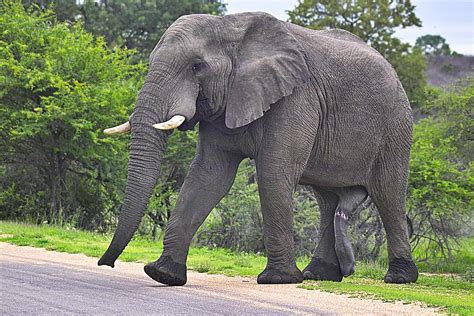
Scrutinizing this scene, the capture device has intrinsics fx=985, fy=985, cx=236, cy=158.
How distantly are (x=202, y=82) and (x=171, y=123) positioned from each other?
3.04 ft

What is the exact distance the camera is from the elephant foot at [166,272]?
34.8 feet

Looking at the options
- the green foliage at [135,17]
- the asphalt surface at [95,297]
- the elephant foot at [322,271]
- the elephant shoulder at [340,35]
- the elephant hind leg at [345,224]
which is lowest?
the asphalt surface at [95,297]

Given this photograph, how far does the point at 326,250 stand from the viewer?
1274 cm

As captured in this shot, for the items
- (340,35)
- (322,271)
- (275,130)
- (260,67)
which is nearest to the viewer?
(275,130)

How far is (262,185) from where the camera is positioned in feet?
36.3

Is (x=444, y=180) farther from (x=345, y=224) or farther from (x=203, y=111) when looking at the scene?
(x=203, y=111)

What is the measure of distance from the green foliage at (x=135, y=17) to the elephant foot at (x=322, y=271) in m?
27.6

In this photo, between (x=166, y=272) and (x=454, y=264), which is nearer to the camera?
(x=166, y=272)

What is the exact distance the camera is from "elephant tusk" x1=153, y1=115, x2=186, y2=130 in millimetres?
10000

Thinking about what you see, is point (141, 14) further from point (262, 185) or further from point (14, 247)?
point (262, 185)

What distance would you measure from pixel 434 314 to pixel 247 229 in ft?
36.8

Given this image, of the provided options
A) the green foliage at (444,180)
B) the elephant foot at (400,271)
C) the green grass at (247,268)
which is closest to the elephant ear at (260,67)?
the green grass at (247,268)

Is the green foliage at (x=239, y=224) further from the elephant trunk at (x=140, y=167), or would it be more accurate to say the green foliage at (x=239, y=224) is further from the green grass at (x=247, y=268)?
the elephant trunk at (x=140, y=167)

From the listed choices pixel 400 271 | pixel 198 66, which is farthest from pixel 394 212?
pixel 198 66
